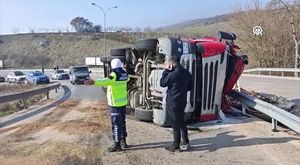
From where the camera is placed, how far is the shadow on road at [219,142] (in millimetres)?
8555

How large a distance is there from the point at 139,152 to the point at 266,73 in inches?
1418

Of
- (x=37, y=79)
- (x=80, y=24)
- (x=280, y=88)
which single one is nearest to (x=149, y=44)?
(x=280, y=88)

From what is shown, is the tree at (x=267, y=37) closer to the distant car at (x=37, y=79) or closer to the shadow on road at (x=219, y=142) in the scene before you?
the distant car at (x=37, y=79)

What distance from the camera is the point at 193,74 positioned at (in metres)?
10.5

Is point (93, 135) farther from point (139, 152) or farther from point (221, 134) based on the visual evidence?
point (221, 134)

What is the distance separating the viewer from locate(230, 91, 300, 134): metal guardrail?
865cm

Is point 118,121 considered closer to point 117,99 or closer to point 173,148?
point 117,99

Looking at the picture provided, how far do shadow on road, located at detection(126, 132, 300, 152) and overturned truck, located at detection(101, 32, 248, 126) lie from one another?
1555 millimetres

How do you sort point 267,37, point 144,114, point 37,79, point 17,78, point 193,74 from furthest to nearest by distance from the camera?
1. point 17,78
2. point 37,79
3. point 267,37
4. point 144,114
5. point 193,74

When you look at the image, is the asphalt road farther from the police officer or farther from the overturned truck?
the police officer

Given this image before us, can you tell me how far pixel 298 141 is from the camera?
8922 millimetres

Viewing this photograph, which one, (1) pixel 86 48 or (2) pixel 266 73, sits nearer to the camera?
(2) pixel 266 73

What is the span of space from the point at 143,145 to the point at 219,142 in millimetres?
1479

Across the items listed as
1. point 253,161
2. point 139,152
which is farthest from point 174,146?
point 253,161
